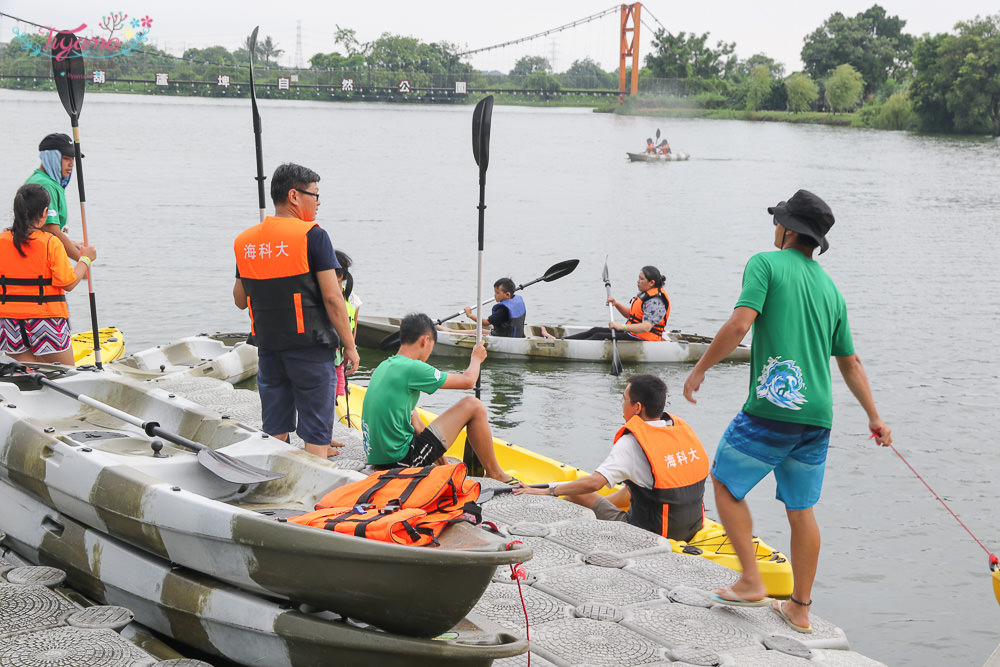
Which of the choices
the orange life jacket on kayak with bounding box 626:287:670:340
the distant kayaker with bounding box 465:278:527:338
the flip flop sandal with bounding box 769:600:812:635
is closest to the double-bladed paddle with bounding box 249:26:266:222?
the flip flop sandal with bounding box 769:600:812:635

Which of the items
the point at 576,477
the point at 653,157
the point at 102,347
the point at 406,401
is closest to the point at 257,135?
the point at 406,401

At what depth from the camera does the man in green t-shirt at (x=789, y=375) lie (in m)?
4.26

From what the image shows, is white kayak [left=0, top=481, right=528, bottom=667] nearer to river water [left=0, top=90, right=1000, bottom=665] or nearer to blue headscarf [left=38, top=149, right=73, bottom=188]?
blue headscarf [left=38, top=149, right=73, bottom=188]

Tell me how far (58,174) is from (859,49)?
393 feet

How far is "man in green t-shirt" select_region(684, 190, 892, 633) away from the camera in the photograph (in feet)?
14.0

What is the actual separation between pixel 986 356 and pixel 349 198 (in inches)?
964

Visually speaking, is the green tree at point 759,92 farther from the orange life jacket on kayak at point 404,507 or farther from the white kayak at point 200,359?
the orange life jacket on kayak at point 404,507

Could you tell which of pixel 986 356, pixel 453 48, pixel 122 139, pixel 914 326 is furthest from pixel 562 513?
pixel 453 48

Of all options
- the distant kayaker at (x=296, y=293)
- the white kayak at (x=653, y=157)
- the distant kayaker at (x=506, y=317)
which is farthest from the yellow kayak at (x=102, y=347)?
the white kayak at (x=653, y=157)

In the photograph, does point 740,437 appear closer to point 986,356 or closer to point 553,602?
point 553,602

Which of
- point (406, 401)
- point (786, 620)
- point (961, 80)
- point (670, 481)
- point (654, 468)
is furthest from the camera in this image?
point (961, 80)

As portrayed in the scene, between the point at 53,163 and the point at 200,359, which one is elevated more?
the point at 53,163

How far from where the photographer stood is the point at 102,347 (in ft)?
34.9

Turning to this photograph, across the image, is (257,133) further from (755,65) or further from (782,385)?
(755,65)
